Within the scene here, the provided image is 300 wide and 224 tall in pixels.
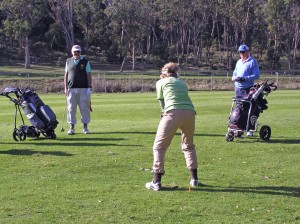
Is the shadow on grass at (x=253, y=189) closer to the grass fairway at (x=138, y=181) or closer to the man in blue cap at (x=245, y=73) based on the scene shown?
the grass fairway at (x=138, y=181)

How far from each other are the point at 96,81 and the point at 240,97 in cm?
4141

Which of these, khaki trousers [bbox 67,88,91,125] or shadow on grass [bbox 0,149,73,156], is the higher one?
khaki trousers [bbox 67,88,91,125]

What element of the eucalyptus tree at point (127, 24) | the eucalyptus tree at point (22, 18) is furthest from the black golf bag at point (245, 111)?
the eucalyptus tree at point (127, 24)

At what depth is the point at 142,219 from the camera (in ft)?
→ 24.3

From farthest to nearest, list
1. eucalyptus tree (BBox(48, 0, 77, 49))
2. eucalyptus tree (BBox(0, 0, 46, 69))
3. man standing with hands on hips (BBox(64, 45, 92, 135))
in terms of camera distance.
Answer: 1. eucalyptus tree (BBox(48, 0, 77, 49))
2. eucalyptus tree (BBox(0, 0, 46, 69))
3. man standing with hands on hips (BBox(64, 45, 92, 135))

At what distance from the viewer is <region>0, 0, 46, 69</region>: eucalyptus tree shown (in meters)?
78.9

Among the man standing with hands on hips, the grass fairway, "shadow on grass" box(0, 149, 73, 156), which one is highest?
the man standing with hands on hips

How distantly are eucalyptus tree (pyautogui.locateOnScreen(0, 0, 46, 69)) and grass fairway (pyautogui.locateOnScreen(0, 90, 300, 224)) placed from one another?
6531 cm

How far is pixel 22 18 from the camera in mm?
80250

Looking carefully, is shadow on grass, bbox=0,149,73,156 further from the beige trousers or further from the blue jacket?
the blue jacket

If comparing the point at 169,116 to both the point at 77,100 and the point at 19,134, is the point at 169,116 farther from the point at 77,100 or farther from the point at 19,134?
the point at 77,100

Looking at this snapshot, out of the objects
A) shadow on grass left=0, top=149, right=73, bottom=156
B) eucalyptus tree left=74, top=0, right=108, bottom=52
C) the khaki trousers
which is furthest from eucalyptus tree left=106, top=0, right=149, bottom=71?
shadow on grass left=0, top=149, right=73, bottom=156

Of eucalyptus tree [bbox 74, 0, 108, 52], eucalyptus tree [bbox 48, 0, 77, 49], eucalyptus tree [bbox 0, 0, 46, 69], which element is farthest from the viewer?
eucalyptus tree [bbox 74, 0, 108, 52]

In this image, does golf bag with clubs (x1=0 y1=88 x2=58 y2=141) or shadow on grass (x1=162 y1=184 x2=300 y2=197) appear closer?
A: shadow on grass (x1=162 y1=184 x2=300 y2=197)
